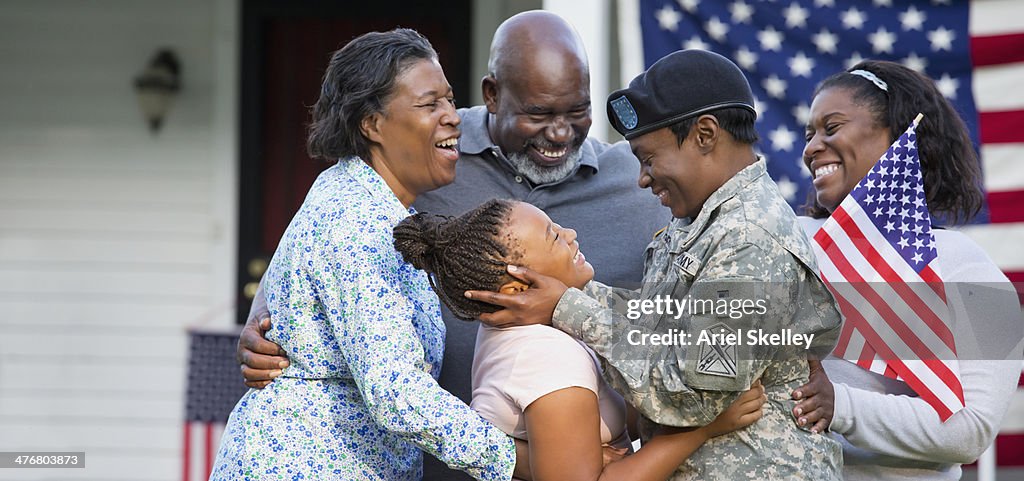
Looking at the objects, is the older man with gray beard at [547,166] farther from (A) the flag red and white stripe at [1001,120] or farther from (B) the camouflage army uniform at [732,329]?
(A) the flag red and white stripe at [1001,120]

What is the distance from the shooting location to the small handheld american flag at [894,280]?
278 centimetres

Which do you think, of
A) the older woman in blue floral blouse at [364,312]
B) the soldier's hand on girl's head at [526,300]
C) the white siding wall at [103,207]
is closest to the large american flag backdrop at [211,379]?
the white siding wall at [103,207]

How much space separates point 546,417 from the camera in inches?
92.7

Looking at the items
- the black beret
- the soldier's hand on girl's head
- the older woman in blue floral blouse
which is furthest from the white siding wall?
the black beret

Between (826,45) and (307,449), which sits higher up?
(826,45)

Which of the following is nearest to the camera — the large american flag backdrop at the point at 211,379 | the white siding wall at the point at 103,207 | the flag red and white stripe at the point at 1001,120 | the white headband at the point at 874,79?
the white headband at the point at 874,79

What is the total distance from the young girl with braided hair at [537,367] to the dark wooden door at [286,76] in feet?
15.0

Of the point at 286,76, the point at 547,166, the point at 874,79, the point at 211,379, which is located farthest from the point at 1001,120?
the point at 286,76

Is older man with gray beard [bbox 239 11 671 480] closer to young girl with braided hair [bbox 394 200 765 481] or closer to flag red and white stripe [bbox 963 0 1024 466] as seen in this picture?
young girl with braided hair [bbox 394 200 765 481]

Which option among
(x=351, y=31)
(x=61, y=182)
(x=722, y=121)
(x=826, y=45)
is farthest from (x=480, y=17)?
(x=722, y=121)

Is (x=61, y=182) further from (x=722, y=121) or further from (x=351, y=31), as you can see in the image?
(x=722, y=121)

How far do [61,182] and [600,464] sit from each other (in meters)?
5.68

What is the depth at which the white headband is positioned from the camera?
2.96 metres

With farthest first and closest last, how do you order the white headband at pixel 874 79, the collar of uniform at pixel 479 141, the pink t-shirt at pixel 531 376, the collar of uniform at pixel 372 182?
1. the collar of uniform at pixel 479 141
2. the white headband at pixel 874 79
3. the collar of uniform at pixel 372 182
4. the pink t-shirt at pixel 531 376
